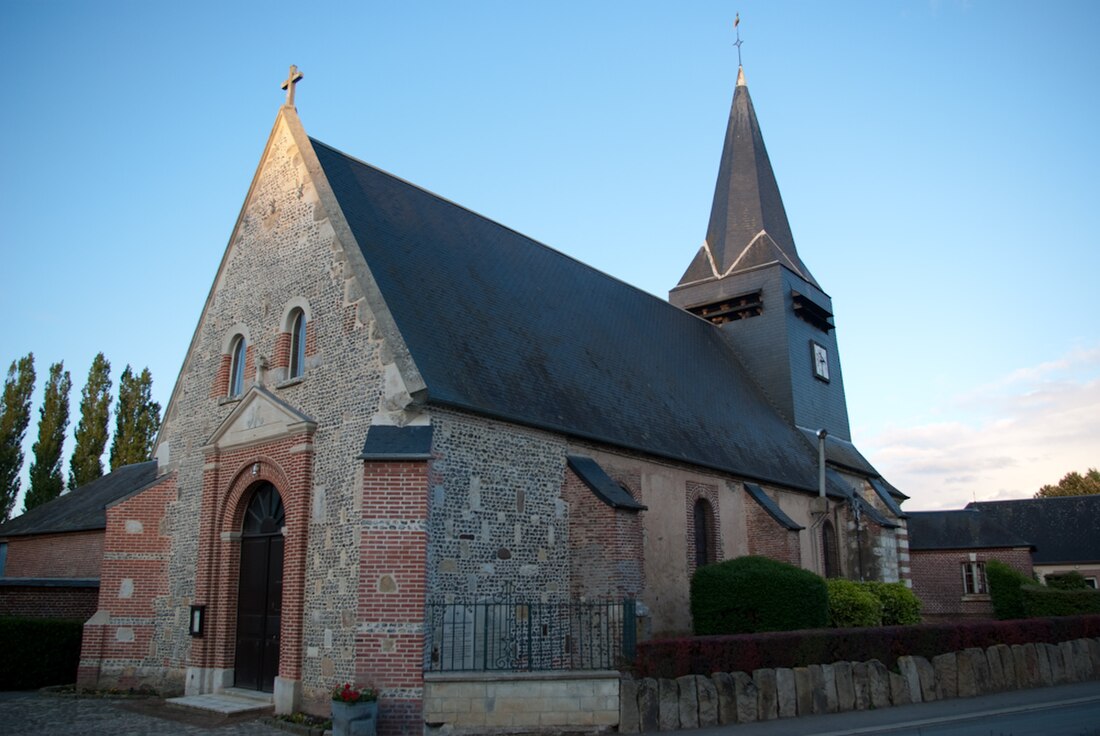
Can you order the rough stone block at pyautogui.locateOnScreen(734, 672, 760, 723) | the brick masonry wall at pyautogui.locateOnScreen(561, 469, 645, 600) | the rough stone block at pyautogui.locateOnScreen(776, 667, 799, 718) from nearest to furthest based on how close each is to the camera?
the rough stone block at pyautogui.locateOnScreen(734, 672, 760, 723) < the rough stone block at pyautogui.locateOnScreen(776, 667, 799, 718) < the brick masonry wall at pyautogui.locateOnScreen(561, 469, 645, 600)

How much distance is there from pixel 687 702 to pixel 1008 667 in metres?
6.46

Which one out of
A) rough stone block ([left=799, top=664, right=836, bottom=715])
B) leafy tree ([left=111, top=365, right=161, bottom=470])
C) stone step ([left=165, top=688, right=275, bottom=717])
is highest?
leafy tree ([left=111, top=365, right=161, bottom=470])

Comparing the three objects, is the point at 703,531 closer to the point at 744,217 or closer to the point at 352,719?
the point at 352,719

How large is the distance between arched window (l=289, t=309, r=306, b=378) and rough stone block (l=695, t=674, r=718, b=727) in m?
8.42

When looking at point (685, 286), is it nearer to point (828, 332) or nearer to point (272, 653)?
point (828, 332)

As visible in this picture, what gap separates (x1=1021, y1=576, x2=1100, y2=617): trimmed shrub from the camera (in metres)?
21.7

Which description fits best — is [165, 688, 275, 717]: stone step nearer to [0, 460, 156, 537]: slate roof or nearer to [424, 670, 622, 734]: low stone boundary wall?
[424, 670, 622, 734]: low stone boundary wall

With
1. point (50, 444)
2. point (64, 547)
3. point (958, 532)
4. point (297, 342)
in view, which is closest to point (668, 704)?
point (297, 342)

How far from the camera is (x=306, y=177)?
15.3 m

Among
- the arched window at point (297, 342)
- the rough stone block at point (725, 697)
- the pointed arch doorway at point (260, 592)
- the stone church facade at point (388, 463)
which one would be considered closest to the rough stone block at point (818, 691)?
the rough stone block at point (725, 697)

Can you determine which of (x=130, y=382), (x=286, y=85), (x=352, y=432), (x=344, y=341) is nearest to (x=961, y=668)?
(x=352, y=432)

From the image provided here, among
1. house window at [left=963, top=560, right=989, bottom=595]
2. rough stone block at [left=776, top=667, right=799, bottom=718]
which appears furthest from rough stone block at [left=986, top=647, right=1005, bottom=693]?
house window at [left=963, top=560, right=989, bottom=595]

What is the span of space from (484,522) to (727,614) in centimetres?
532

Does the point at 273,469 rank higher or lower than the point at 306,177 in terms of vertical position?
lower
